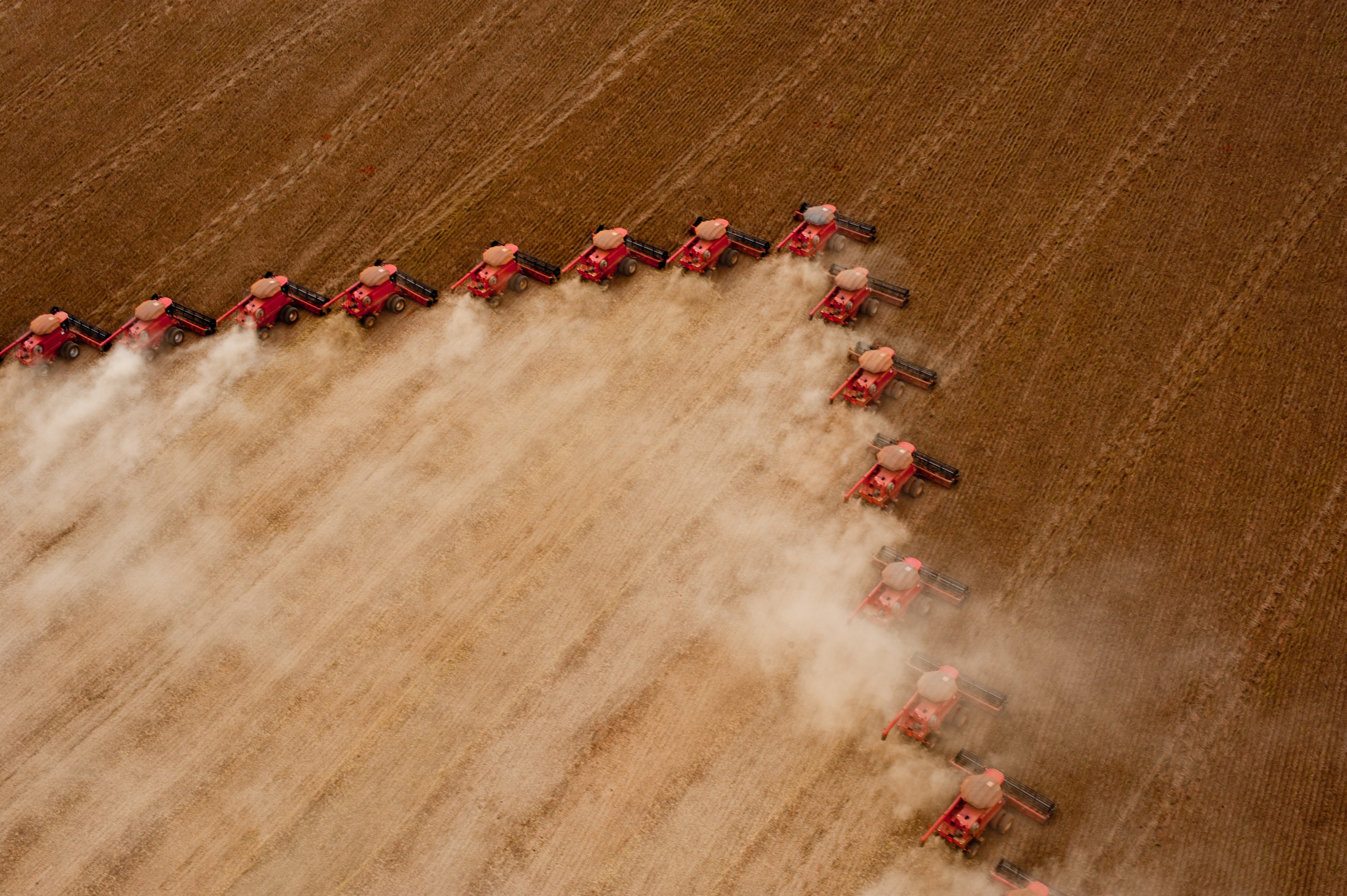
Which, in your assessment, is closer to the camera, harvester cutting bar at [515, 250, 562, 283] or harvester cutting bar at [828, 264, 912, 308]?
harvester cutting bar at [828, 264, 912, 308]

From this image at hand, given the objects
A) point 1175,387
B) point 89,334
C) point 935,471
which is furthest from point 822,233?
point 89,334

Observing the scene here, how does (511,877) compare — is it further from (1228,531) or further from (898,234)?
(898,234)

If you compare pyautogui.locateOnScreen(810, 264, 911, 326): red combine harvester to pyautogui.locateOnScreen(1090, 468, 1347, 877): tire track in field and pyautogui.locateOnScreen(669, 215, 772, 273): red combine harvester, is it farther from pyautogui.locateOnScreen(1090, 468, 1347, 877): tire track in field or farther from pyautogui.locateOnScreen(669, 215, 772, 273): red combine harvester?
pyautogui.locateOnScreen(1090, 468, 1347, 877): tire track in field

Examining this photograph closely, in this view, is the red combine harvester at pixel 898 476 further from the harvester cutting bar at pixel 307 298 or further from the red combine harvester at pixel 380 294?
the harvester cutting bar at pixel 307 298

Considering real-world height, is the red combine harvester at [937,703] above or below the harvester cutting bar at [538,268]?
below

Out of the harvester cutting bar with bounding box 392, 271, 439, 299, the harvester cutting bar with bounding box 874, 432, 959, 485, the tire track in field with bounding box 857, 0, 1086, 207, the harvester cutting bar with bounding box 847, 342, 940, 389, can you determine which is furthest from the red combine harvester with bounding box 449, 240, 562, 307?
the harvester cutting bar with bounding box 874, 432, 959, 485

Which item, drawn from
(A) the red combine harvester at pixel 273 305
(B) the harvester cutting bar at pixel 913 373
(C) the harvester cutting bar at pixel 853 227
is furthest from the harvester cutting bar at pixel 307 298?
(B) the harvester cutting bar at pixel 913 373

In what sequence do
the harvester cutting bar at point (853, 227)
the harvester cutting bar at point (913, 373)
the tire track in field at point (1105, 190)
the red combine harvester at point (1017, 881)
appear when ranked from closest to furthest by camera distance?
the red combine harvester at point (1017, 881) < the harvester cutting bar at point (913, 373) < the tire track in field at point (1105, 190) < the harvester cutting bar at point (853, 227)
